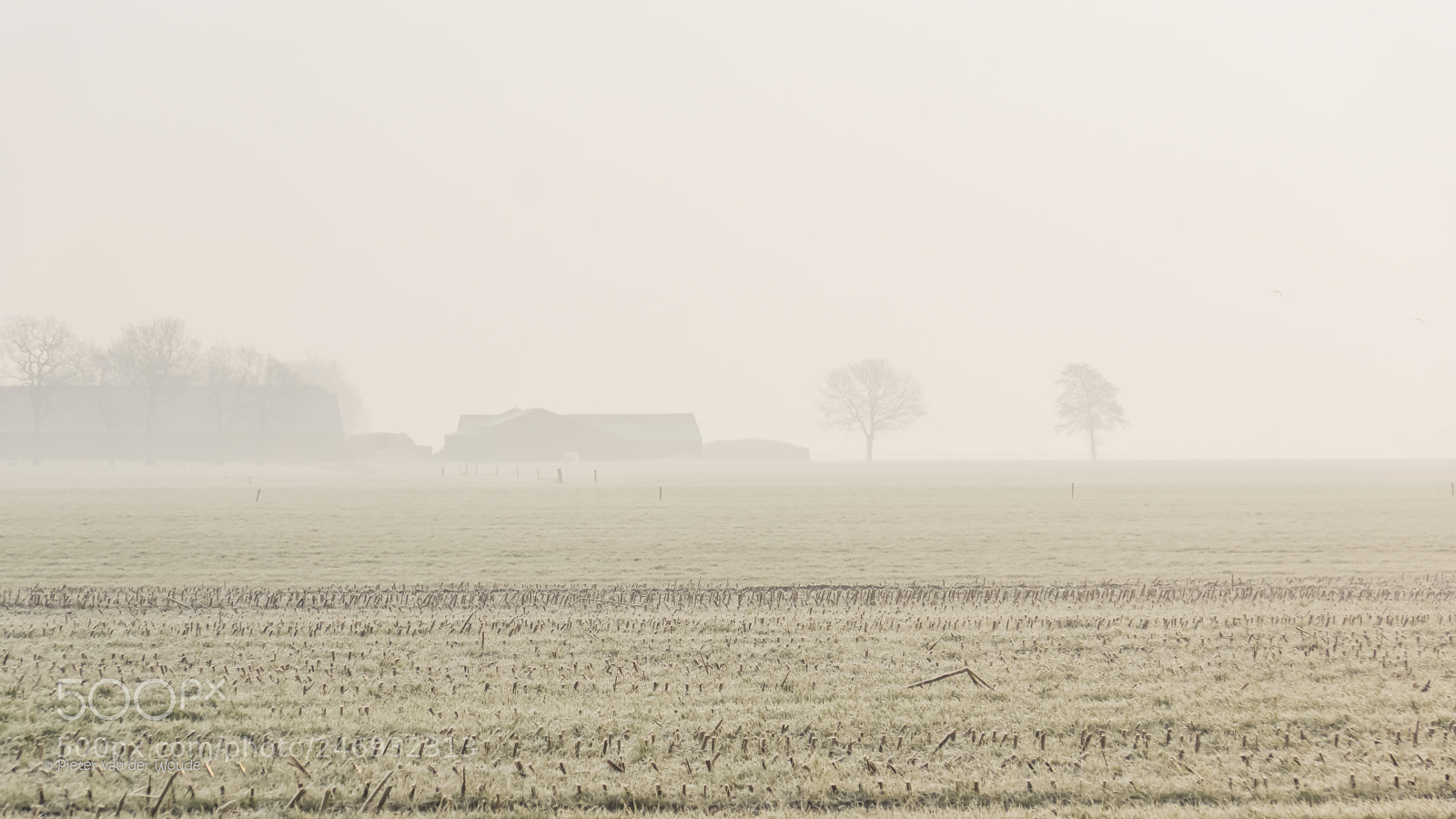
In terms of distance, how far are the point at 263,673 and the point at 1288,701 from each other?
37.2ft

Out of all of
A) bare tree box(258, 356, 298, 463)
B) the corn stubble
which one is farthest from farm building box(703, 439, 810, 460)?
the corn stubble

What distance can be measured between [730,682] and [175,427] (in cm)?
11863

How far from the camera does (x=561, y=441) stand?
118625 mm

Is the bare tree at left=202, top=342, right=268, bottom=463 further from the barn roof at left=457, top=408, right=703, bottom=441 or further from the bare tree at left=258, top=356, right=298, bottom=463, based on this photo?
the barn roof at left=457, top=408, right=703, bottom=441

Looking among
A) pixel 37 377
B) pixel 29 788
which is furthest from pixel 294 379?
pixel 29 788

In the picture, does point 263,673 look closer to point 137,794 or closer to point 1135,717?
point 137,794

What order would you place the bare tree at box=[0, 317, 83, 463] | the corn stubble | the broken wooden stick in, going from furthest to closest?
the bare tree at box=[0, 317, 83, 463], the broken wooden stick, the corn stubble

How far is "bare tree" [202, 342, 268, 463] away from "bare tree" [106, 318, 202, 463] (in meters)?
3.47

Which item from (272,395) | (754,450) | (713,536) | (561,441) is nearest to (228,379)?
(272,395)

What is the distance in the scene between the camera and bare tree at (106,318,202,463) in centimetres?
9850

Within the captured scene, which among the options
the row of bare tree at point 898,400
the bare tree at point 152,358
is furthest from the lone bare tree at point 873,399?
the bare tree at point 152,358

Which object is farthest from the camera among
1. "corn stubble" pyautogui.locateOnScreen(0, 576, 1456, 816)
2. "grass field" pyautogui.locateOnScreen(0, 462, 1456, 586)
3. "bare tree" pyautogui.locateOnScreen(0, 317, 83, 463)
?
"bare tree" pyautogui.locateOnScreen(0, 317, 83, 463)

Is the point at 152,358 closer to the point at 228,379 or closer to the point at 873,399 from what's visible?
the point at 228,379

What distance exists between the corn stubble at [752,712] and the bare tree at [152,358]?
322 feet
